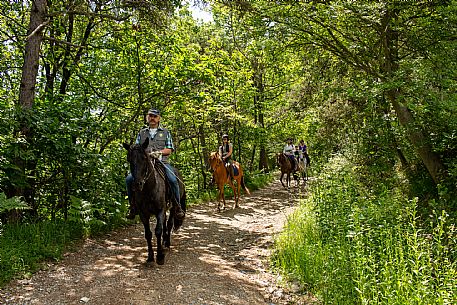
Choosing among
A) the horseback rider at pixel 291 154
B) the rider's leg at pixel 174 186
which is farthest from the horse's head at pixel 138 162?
the horseback rider at pixel 291 154

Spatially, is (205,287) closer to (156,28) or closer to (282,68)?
(156,28)

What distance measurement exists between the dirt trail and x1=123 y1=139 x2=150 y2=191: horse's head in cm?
152

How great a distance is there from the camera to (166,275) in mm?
5867

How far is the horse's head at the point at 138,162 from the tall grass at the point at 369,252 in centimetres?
287

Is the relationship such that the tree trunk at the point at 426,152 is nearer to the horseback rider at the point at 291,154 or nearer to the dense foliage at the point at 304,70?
the dense foliage at the point at 304,70

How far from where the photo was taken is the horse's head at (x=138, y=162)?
5.77 m

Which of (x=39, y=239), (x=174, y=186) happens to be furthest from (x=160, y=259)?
(x=39, y=239)

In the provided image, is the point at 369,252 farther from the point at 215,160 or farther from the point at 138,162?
the point at 215,160

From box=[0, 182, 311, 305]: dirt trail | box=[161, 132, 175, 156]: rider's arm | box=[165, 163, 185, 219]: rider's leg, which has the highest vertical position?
box=[161, 132, 175, 156]: rider's arm

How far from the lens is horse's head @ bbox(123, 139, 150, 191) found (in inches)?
227

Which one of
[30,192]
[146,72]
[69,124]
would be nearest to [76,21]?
[146,72]

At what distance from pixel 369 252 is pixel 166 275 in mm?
3158

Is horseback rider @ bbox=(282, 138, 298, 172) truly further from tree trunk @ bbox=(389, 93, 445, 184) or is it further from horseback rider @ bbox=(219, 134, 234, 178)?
tree trunk @ bbox=(389, 93, 445, 184)

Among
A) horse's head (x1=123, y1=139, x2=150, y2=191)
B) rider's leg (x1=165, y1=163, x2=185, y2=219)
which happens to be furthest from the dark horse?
rider's leg (x1=165, y1=163, x2=185, y2=219)
